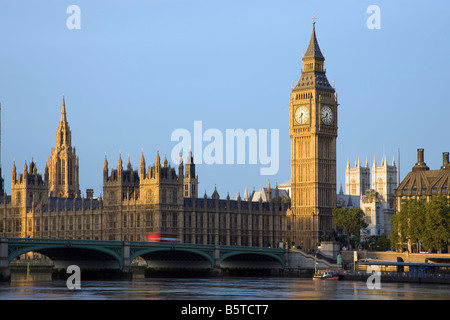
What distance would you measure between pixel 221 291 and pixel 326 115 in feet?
239

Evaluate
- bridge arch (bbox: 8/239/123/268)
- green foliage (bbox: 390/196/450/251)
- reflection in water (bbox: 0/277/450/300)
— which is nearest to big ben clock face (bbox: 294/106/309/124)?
green foliage (bbox: 390/196/450/251)

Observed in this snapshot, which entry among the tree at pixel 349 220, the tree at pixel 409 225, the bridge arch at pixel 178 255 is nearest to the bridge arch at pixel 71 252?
the bridge arch at pixel 178 255

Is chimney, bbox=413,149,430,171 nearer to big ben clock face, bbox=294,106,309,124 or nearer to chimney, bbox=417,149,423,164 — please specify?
chimney, bbox=417,149,423,164

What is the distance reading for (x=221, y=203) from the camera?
16088 cm

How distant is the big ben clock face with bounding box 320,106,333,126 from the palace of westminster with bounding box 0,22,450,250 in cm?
15

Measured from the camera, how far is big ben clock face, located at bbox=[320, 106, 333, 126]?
165 meters

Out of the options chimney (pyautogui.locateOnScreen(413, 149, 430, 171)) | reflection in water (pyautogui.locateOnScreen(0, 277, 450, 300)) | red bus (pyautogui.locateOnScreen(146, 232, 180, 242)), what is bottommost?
reflection in water (pyautogui.locateOnScreen(0, 277, 450, 300))

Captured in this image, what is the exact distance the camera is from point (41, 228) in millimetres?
170125

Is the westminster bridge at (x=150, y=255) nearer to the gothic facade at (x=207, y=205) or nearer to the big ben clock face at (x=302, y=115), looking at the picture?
the gothic facade at (x=207, y=205)

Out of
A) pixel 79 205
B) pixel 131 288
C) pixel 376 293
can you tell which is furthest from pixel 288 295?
pixel 79 205

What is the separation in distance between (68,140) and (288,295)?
113 metres

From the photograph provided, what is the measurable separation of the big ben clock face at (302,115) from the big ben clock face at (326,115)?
226 centimetres

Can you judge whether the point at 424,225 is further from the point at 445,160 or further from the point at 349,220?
the point at 445,160
